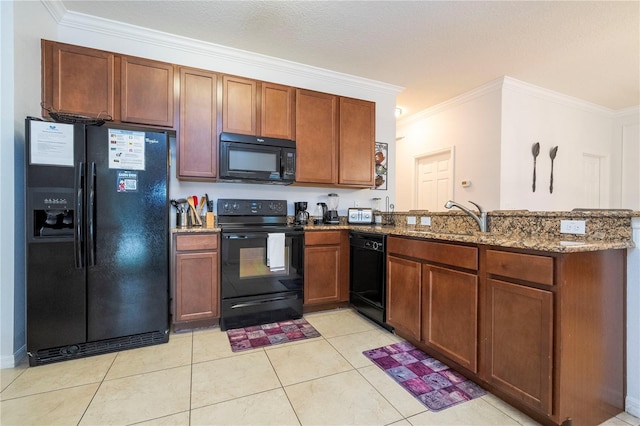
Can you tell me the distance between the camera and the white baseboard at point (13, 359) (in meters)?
1.88

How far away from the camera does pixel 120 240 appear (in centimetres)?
213

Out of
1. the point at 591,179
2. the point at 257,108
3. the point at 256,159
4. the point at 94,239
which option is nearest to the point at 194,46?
the point at 257,108

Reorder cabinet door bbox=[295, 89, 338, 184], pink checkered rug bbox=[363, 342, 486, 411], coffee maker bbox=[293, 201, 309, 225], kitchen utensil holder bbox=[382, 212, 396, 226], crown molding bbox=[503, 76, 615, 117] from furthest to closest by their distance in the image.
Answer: crown molding bbox=[503, 76, 615, 117] → kitchen utensil holder bbox=[382, 212, 396, 226] → coffee maker bbox=[293, 201, 309, 225] → cabinet door bbox=[295, 89, 338, 184] → pink checkered rug bbox=[363, 342, 486, 411]

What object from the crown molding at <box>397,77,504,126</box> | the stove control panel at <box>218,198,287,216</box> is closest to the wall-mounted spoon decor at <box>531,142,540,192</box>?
the crown molding at <box>397,77,504,126</box>

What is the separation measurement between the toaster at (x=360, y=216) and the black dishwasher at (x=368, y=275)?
0.41 m

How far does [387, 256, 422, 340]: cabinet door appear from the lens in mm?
2156

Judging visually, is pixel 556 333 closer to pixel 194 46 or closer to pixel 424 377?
pixel 424 377

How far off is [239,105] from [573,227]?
285cm

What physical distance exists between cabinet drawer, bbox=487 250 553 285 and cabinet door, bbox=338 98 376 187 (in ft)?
6.47

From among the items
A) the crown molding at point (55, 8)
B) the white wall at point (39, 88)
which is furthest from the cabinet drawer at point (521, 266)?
the crown molding at point (55, 8)

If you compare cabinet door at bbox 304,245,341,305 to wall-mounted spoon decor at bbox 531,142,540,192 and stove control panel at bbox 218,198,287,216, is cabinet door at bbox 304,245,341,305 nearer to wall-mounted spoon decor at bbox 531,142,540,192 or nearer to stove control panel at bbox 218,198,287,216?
stove control panel at bbox 218,198,287,216

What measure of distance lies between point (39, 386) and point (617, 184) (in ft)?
24.8

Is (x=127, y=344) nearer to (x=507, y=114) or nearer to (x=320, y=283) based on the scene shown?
(x=320, y=283)

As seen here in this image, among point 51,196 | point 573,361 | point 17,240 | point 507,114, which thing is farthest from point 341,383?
point 507,114
